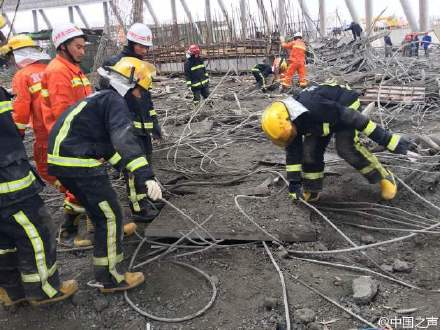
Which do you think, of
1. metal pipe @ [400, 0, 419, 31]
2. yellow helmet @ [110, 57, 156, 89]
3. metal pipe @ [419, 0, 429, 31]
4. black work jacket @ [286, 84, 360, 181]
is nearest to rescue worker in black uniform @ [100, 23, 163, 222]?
yellow helmet @ [110, 57, 156, 89]

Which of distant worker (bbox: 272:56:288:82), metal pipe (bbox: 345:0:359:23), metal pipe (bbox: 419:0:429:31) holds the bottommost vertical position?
distant worker (bbox: 272:56:288:82)

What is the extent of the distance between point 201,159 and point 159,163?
0.61 metres

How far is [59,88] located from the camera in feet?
12.4

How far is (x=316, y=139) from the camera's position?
4.33m

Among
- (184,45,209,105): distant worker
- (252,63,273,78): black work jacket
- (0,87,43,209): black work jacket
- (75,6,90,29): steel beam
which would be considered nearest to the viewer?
(0,87,43,209): black work jacket

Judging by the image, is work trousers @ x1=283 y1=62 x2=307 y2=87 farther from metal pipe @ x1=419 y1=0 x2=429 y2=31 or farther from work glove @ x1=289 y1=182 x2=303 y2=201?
metal pipe @ x1=419 y1=0 x2=429 y2=31

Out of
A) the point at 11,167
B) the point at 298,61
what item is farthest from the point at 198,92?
the point at 11,167

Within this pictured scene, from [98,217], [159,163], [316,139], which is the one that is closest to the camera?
[98,217]

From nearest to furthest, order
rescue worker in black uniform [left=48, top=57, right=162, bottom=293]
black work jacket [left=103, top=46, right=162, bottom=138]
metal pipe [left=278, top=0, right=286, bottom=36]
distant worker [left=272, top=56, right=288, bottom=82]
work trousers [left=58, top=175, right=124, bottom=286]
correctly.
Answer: rescue worker in black uniform [left=48, top=57, right=162, bottom=293] < work trousers [left=58, top=175, right=124, bottom=286] < black work jacket [left=103, top=46, right=162, bottom=138] < distant worker [left=272, top=56, right=288, bottom=82] < metal pipe [left=278, top=0, right=286, bottom=36]

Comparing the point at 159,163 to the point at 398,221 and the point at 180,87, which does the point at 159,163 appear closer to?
→ the point at 398,221

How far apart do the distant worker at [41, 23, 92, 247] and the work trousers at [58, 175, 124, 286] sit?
91cm

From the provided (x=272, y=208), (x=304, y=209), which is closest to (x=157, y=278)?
(x=272, y=208)

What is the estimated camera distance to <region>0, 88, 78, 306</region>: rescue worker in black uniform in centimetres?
275

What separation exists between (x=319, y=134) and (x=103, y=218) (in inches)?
87.8
